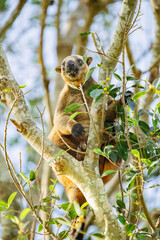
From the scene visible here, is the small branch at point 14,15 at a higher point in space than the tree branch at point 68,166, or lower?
higher

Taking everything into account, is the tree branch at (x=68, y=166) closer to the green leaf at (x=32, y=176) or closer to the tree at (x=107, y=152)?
the tree at (x=107, y=152)

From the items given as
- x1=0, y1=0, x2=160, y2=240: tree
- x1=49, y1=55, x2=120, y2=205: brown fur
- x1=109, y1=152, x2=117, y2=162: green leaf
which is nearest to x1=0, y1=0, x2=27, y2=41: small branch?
x1=49, y1=55, x2=120, y2=205: brown fur

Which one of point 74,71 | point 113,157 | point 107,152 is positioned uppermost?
point 74,71

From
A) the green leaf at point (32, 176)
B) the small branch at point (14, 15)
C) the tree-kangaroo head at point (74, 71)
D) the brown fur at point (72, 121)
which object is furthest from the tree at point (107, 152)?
the small branch at point (14, 15)

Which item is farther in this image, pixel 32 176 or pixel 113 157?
pixel 113 157

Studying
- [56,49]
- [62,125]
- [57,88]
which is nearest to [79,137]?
[62,125]

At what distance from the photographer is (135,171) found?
4.05 m

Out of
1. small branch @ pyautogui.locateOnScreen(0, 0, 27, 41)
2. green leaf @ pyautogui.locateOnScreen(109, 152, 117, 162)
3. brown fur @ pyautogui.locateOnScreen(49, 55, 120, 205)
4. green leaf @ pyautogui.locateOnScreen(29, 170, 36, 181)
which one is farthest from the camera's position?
small branch @ pyautogui.locateOnScreen(0, 0, 27, 41)

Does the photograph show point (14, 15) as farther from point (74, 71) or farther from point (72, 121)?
point (72, 121)

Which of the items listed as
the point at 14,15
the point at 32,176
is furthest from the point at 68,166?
the point at 14,15

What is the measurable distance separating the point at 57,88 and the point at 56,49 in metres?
1.20

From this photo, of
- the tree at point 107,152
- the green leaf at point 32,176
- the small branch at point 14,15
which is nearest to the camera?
the tree at point 107,152

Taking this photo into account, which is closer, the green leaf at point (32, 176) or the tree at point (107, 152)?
the tree at point (107, 152)

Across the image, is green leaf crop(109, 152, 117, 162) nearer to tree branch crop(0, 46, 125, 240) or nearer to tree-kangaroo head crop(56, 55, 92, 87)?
tree branch crop(0, 46, 125, 240)
